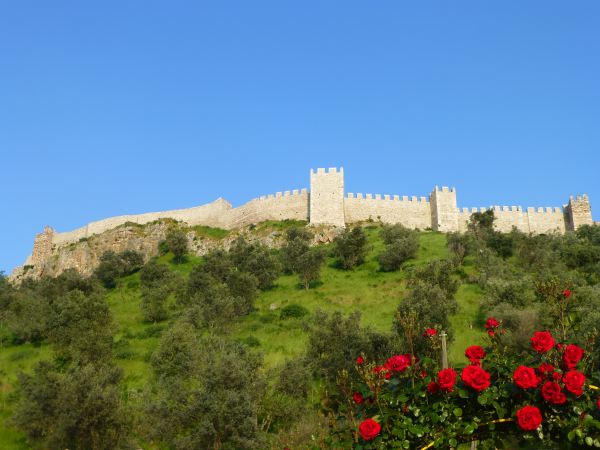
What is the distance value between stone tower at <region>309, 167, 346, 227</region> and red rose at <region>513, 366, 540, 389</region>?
189 ft

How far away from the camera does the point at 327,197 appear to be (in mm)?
64250

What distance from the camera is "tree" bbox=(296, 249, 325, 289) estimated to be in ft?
144

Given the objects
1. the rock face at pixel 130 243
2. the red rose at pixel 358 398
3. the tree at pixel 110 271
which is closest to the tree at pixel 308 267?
the rock face at pixel 130 243

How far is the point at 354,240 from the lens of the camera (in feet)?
163

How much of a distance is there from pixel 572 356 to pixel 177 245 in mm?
58691

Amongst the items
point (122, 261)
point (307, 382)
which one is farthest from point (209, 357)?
point (122, 261)

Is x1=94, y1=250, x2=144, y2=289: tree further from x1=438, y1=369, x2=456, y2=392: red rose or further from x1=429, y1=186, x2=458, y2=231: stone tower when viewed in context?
x1=438, y1=369, x2=456, y2=392: red rose

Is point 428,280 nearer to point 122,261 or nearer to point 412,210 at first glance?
point 412,210

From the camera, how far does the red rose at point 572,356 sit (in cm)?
554

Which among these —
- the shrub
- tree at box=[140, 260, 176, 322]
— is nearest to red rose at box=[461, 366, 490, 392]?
the shrub

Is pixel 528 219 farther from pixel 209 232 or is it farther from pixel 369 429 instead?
pixel 369 429

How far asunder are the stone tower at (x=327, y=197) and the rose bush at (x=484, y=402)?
186ft

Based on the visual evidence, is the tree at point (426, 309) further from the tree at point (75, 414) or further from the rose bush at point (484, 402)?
the rose bush at point (484, 402)

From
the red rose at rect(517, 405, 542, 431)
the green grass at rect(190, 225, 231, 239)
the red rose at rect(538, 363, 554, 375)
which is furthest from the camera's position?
the green grass at rect(190, 225, 231, 239)
